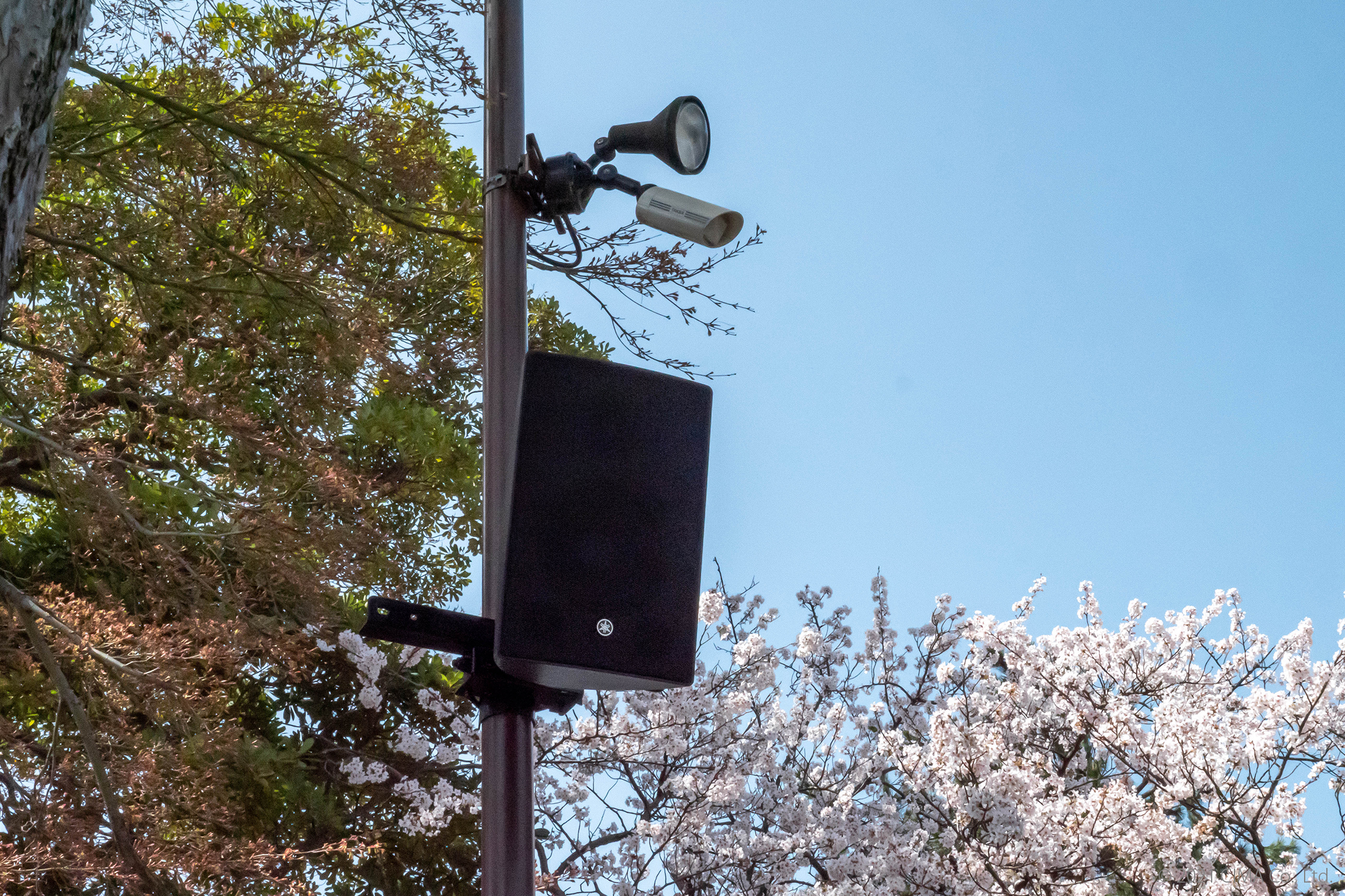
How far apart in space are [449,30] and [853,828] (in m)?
4.58

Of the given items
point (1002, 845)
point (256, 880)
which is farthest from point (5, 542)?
point (1002, 845)

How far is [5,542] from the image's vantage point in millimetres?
7398

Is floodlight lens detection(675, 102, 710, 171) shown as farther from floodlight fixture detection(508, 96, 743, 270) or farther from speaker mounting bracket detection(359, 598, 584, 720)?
speaker mounting bracket detection(359, 598, 584, 720)

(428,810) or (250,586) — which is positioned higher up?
(250,586)

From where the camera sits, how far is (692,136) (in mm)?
2768

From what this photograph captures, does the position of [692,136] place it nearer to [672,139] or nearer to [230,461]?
[672,139]

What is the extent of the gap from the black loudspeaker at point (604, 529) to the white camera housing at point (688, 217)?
17.9 inches

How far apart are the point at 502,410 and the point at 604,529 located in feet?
2.03

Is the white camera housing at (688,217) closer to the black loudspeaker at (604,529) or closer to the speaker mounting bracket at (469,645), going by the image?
the black loudspeaker at (604,529)

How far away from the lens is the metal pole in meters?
2.13

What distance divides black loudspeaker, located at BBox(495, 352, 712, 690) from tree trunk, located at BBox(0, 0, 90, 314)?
1.04 metres

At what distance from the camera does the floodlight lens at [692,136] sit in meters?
2.70

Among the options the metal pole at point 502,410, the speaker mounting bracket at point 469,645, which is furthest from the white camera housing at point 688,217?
the speaker mounting bracket at point 469,645

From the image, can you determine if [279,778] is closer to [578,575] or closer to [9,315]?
[9,315]
